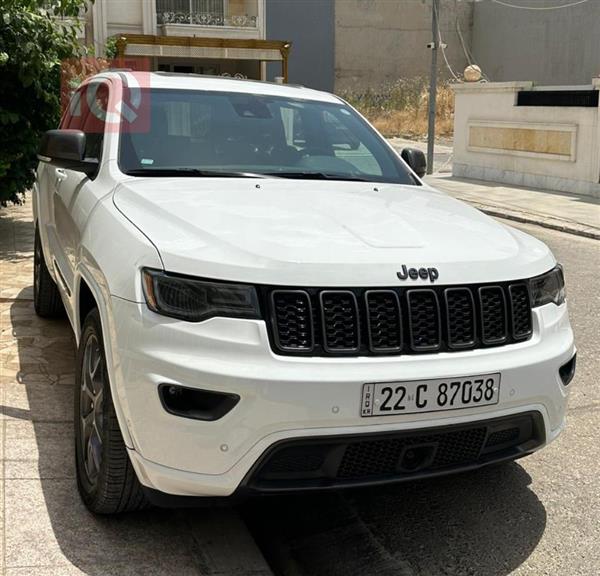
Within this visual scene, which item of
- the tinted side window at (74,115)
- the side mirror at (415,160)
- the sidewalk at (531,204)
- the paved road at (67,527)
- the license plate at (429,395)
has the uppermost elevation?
the tinted side window at (74,115)

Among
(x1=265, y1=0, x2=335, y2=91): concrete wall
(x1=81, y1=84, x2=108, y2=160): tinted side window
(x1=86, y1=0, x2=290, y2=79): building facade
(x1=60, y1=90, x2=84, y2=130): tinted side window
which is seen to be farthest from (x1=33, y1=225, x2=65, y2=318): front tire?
(x1=265, y1=0, x2=335, y2=91): concrete wall

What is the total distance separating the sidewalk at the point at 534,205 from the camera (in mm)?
11891

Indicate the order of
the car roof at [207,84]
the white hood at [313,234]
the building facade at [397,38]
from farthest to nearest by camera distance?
1. the building facade at [397,38]
2. the car roof at [207,84]
3. the white hood at [313,234]

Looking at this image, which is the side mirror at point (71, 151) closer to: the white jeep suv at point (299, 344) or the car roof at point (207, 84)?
the white jeep suv at point (299, 344)

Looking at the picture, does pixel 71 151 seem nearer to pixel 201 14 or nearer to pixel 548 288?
pixel 548 288

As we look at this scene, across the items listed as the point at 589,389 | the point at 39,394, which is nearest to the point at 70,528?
the point at 39,394

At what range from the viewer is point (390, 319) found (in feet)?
9.27

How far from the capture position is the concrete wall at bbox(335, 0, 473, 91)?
148ft

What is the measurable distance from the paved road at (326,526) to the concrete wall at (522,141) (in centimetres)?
1173

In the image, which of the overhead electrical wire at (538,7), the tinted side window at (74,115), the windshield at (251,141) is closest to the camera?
the windshield at (251,141)

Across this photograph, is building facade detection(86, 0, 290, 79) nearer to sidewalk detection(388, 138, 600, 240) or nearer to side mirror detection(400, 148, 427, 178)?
sidewalk detection(388, 138, 600, 240)

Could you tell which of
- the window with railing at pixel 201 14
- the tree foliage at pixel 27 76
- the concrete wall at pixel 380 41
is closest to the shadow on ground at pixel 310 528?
the tree foliage at pixel 27 76

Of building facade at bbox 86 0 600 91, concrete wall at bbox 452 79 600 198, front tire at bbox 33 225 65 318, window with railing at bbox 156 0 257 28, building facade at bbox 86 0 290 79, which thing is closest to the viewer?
front tire at bbox 33 225 65 318

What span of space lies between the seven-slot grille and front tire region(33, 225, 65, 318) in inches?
138
